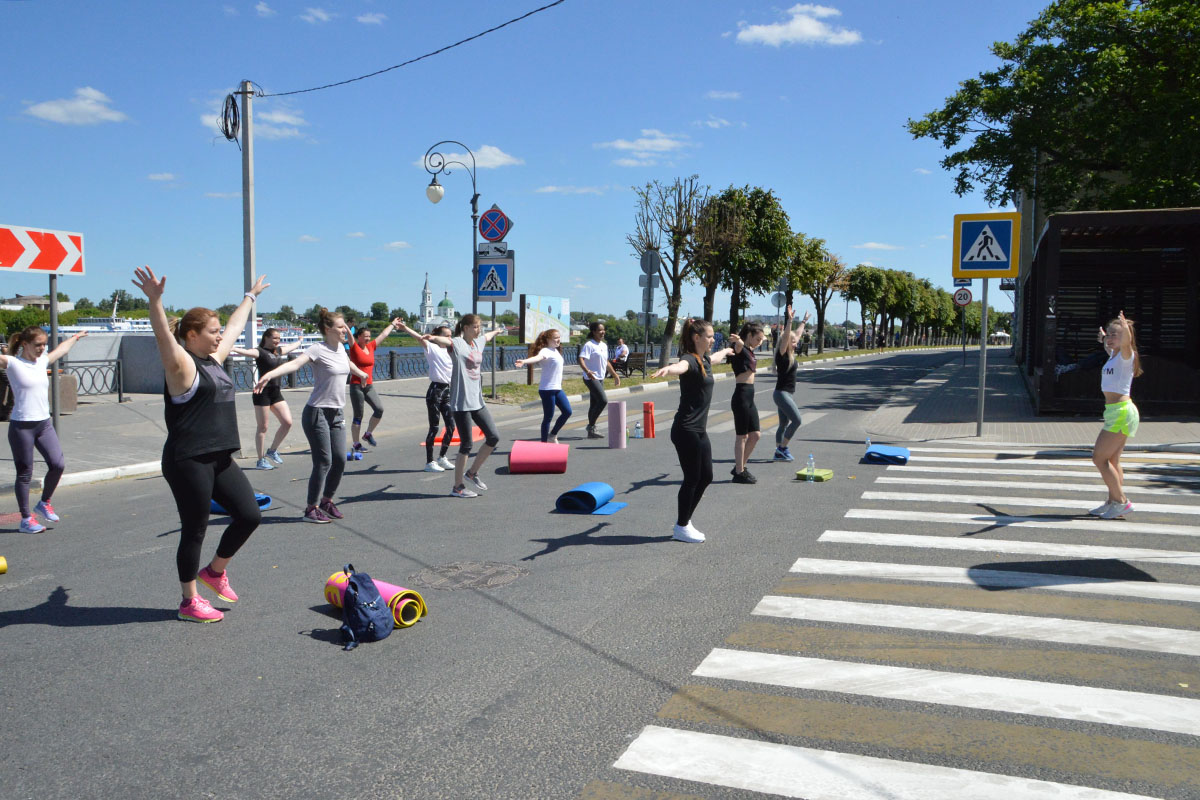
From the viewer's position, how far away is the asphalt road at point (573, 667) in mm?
3289

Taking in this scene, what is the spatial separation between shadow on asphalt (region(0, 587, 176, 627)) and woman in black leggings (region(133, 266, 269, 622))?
182 mm

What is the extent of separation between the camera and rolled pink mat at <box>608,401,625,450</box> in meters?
12.7

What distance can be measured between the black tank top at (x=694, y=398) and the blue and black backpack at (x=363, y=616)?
9.74ft

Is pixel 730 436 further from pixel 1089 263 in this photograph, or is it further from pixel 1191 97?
pixel 1191 97

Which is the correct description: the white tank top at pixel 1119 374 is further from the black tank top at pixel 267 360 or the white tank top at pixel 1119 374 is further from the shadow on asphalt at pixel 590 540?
the black tank top at pixel 267 360

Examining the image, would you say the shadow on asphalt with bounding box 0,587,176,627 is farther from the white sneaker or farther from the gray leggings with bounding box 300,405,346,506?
the white sneaker

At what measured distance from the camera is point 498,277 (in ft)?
62.8

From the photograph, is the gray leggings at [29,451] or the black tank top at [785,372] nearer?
the gray leggings at [29,451]

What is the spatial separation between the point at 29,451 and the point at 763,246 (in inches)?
1455

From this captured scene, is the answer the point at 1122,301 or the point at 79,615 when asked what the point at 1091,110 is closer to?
the point at 1122,301

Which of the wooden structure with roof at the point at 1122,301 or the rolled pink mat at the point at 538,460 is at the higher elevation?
→ the wooden structure with roof at the point at 1122,301

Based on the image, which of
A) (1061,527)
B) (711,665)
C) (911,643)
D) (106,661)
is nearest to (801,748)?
(711,665)

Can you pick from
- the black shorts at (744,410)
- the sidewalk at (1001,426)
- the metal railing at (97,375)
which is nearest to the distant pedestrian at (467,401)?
the black shorts at (744,410)

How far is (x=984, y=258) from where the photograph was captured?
41.5ft
